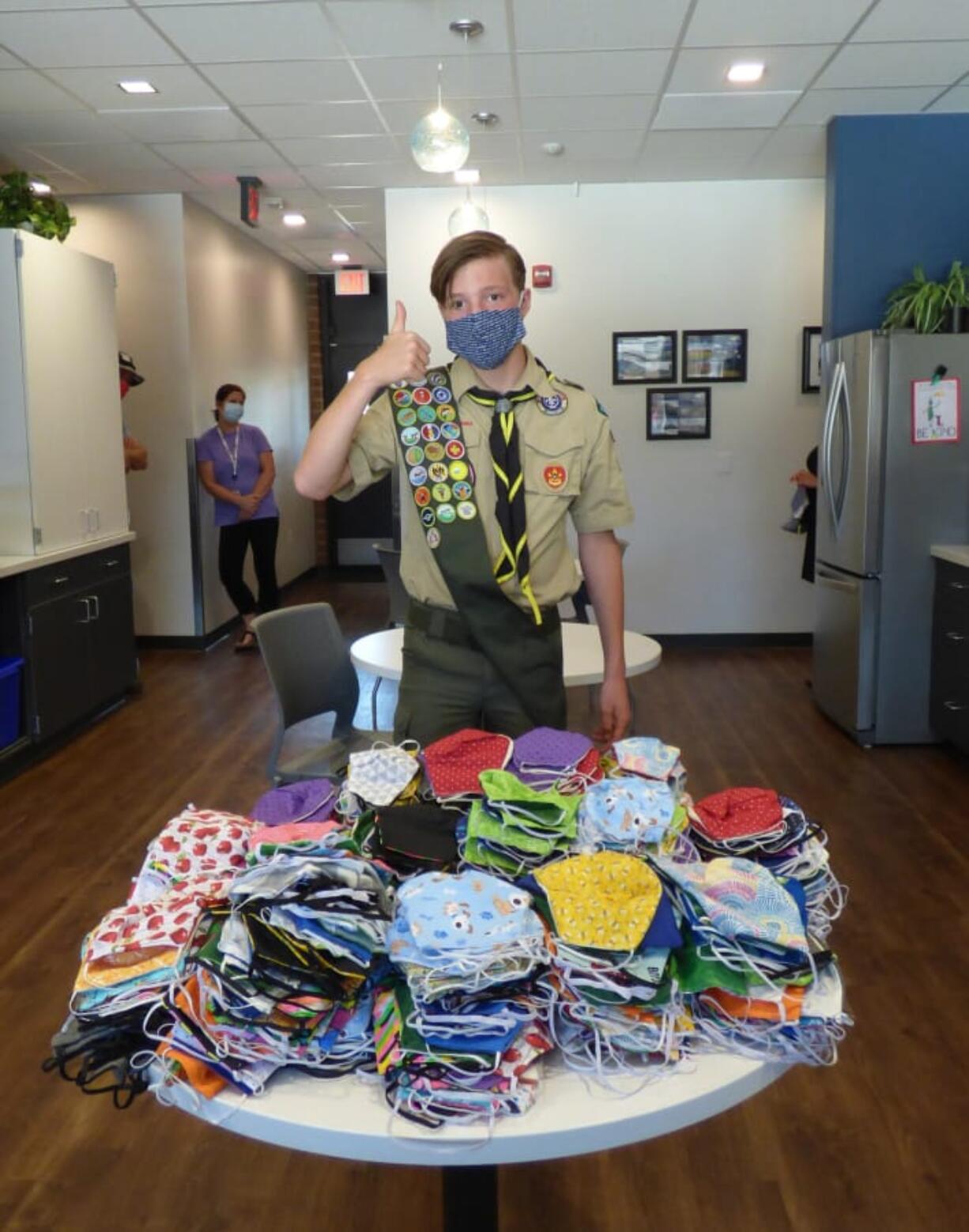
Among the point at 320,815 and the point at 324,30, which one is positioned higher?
the point at 324,30

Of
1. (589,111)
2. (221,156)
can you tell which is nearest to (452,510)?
(589,111)

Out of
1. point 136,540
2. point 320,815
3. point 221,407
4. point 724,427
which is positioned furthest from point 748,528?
point 320,815

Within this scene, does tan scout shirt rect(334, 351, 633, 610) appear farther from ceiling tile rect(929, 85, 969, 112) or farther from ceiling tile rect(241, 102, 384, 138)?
ceiling tile rect(929, 85, 969, 112)

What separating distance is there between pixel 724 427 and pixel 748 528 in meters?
0.64

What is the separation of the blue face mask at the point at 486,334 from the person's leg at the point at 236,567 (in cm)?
578

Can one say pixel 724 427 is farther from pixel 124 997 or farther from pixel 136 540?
pixel 124 997

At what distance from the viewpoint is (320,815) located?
1.41 metres

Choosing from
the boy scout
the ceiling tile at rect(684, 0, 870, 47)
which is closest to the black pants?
the ceiling tile at rect(684, 0, 870, 47)

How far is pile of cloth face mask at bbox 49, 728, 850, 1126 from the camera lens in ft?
3.65

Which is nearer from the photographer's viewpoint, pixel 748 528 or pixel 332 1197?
pixel 332 1197

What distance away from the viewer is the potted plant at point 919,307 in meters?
4.91

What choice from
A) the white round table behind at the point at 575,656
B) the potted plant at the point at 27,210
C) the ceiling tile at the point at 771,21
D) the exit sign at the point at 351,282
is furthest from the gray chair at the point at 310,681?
the exit sign at the point at 351,282

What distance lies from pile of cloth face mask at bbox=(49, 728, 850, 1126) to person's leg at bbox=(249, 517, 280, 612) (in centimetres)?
650

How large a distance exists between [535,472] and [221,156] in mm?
4835
